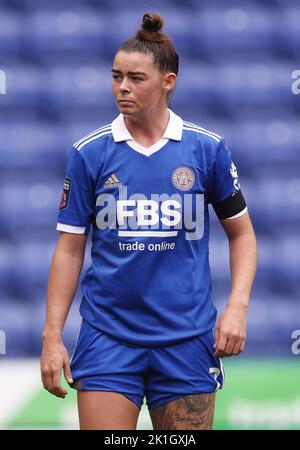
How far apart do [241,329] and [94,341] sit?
37 cm

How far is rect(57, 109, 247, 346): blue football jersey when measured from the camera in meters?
2.79

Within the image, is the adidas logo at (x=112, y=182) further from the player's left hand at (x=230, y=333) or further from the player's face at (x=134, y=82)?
the player's left hand at (x=230, y=333)

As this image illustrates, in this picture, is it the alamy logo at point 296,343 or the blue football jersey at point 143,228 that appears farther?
the alamy logo at point 296,343

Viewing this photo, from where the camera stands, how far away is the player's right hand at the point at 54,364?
2.78 m

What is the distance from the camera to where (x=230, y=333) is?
2760mm

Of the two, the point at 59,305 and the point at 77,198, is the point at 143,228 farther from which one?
the point at 59,305

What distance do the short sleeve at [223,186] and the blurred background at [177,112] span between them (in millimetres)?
2154

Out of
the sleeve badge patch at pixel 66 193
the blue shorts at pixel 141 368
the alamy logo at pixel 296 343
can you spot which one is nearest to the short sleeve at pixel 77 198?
the sleeve badge patch at pixel 66 193

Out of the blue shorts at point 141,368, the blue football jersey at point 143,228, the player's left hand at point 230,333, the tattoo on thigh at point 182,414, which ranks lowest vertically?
the tattoo on thigh at point 182,414

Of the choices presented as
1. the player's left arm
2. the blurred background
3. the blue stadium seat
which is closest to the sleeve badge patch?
the player's left arm

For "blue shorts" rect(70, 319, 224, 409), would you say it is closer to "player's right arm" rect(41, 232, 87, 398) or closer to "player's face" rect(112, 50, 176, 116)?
"player's right arm" rect(41, 232, 87, 398)

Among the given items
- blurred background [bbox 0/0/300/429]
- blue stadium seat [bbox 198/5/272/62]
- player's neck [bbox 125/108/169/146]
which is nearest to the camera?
player's neck [bbox 125/108/169/146]
